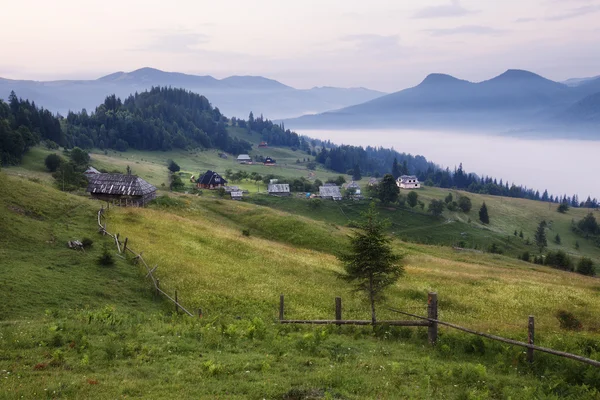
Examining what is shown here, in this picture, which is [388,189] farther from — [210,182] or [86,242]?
[86,242]

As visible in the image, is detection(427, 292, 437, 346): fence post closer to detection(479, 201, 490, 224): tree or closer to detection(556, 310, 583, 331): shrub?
detection(556, 310, 583, 331): shrub

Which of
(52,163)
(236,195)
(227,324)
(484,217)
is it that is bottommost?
(484,217)

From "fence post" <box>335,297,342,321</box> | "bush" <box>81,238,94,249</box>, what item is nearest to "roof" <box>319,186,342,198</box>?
"bush" <box>81,238,94,249</box>

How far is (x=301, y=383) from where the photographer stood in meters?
14.0

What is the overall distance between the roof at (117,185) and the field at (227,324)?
15.2m

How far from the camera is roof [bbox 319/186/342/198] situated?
506 feet

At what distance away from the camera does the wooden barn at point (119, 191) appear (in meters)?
64.9

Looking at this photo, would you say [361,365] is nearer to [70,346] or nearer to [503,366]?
[503,366]

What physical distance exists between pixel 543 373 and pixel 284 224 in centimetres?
5306

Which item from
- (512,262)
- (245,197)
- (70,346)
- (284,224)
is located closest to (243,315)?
(70,346)

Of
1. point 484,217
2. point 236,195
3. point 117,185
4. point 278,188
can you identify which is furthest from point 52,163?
point 484,217

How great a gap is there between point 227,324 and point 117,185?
5105 centimetres

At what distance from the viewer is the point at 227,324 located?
72.4 feet

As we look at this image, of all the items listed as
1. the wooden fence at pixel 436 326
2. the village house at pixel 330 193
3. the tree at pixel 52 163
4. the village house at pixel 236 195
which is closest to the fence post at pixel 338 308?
the wooden fence at pixel 436 326
